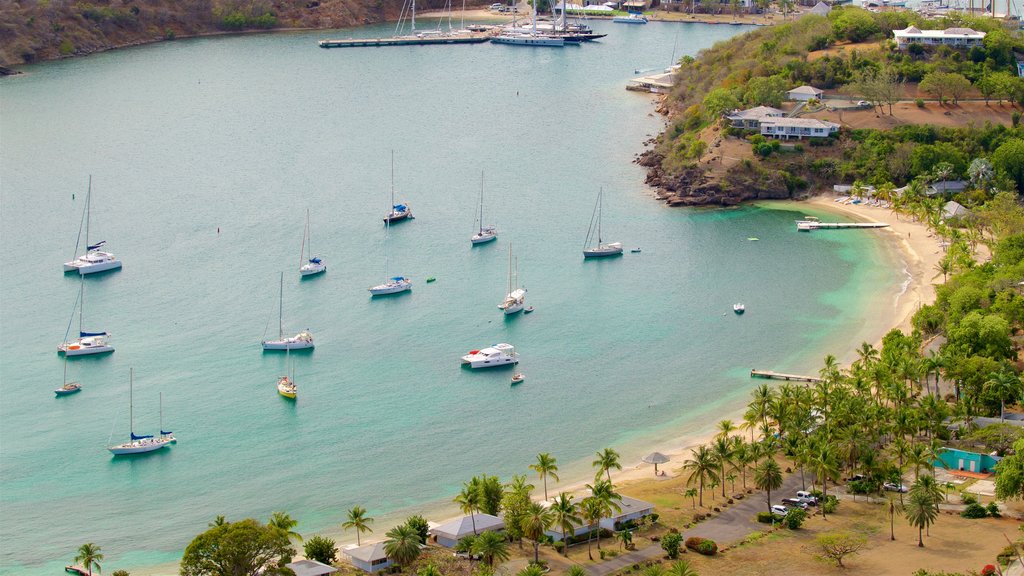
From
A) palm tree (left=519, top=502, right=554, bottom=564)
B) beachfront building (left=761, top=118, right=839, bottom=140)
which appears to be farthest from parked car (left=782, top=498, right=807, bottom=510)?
beachfront building (left=761, top=118, right=839, bottom=140)

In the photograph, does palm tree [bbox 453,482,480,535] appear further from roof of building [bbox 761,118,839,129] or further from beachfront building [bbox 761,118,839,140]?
roof of building [bbox 761,118,839,129]

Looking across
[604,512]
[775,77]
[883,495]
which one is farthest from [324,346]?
[775,77]

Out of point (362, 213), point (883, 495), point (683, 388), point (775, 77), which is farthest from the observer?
point (775, 77)

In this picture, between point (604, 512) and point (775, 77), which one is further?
point (775, 77)

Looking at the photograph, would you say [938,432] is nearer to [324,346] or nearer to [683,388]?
[683,388]

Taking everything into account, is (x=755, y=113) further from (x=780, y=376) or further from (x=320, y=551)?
(x=320, y=551)

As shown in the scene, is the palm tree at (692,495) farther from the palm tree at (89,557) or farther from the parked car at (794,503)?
the palm tree at (89,557)
